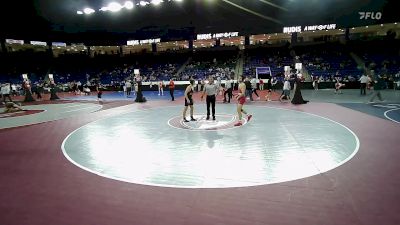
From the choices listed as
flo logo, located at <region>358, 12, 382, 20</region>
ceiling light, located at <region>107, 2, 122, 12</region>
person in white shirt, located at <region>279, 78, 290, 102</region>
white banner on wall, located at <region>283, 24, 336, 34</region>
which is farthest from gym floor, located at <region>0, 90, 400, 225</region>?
flo logo, located at <region>358, 12, 382, 20</region>

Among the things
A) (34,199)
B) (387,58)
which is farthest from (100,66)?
(34,199)

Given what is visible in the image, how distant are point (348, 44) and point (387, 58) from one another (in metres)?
6.11

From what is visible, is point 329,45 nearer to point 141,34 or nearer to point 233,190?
point 141,34

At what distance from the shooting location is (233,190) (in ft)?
16.6

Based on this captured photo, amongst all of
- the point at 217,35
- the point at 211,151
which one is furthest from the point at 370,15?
the point at 211,151

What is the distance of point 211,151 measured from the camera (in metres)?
7.54

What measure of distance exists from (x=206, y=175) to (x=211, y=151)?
1.73 m

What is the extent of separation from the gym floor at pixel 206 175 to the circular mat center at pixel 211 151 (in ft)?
0.09

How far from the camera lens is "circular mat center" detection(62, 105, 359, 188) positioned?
5836mm

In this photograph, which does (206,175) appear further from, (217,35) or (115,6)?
(217,35)

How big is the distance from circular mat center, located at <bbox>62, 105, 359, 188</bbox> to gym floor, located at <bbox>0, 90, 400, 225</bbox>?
26 mm

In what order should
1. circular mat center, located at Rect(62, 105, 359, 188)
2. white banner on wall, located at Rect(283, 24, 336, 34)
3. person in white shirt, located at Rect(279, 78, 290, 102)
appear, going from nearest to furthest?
circular mat center, located at Rect(62, 105, 359, 188) < person in white shirt, located at Rect(279, 78, 290, 102) < white banner on wall, located at Rect(283, 24, 336, 34)

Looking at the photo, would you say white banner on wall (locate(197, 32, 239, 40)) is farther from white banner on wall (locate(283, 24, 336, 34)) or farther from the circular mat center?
the circular mat center

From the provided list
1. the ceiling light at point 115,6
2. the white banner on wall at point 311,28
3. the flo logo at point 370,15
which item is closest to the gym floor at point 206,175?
the ceiling light at point 115,6
